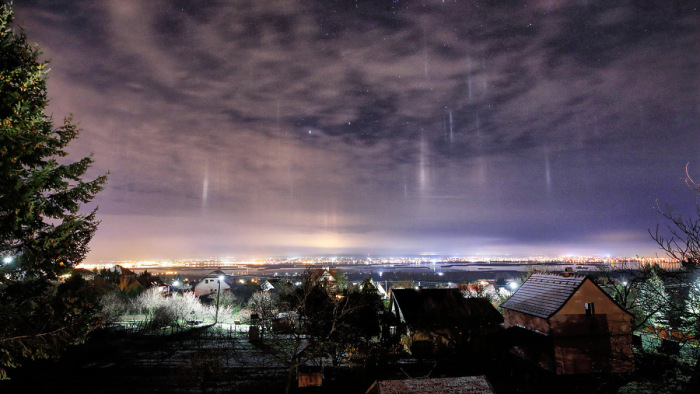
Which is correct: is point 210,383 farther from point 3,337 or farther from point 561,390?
point 561,390

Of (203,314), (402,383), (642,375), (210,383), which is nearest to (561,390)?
(402,383)

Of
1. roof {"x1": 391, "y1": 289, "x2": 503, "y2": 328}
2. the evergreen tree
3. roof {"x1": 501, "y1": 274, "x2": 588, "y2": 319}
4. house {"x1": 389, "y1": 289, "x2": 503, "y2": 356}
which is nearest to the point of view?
the evergreen tree

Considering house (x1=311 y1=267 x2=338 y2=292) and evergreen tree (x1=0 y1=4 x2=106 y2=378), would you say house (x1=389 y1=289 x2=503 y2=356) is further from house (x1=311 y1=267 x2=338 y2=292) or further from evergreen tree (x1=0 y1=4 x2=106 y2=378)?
evergreen tree (x1=0 y1=4 x2=106 y2=378)

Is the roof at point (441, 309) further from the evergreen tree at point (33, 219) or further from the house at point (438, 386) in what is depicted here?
the evergreen tree at point (33, 219)

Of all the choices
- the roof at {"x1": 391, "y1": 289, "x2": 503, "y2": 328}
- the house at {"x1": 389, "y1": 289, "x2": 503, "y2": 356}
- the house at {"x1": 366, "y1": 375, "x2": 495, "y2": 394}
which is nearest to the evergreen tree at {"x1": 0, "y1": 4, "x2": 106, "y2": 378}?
the house at {"x1": 366, "y1": 375, "x2": 495, "y2": 394}

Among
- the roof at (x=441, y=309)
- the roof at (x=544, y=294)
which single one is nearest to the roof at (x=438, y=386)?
the roof at (x=441, y=309)

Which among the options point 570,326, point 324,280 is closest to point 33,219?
point 324,280
